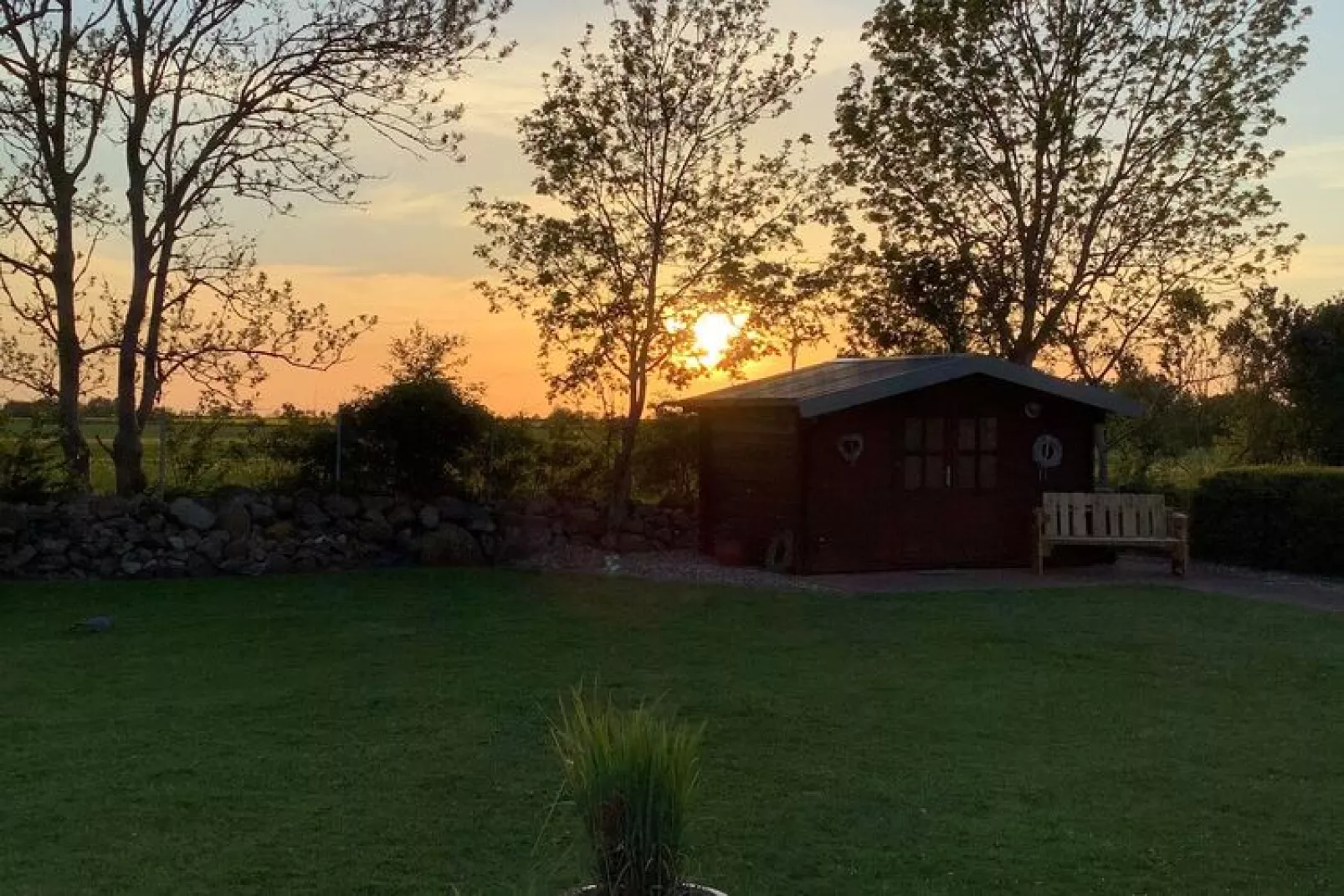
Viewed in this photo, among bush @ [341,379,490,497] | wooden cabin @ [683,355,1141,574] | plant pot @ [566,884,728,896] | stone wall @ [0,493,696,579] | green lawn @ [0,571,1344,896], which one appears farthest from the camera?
bush @ [341,379,490,497]

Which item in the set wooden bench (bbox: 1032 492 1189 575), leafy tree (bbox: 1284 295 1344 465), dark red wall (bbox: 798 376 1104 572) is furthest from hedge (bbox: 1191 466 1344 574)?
leafy tree (bbox: 1284 295 1344 465)

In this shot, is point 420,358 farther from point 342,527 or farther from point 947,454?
point 947,454

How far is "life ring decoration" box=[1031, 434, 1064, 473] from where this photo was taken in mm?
14070

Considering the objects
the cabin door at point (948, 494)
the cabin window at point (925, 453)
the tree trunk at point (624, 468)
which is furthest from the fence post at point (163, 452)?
the cabin window at point (925, 453)

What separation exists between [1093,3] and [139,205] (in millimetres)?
13496

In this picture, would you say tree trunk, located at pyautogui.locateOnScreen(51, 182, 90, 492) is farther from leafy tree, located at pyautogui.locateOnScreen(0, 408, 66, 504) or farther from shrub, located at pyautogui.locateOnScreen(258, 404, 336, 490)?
shrub, located at pyautogui.locateOnScreen(258, 404, 336, 490)

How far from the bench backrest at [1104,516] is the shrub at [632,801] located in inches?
442

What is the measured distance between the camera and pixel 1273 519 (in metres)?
13.7

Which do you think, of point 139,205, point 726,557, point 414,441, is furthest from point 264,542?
point 726,557

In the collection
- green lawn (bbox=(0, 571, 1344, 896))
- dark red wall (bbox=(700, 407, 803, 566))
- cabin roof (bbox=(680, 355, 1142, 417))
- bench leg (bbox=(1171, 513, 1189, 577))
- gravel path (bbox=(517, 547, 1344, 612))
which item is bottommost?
green lawn (bbox=(0, 571, 1344, 896))

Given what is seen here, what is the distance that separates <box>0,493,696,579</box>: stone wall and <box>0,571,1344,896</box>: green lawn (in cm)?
206

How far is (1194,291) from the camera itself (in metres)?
19.5

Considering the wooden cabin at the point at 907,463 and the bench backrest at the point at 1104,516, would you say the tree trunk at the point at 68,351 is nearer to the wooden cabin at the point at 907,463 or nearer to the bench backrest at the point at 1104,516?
the wooden cabin at the point at 907,463

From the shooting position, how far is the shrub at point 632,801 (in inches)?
118
